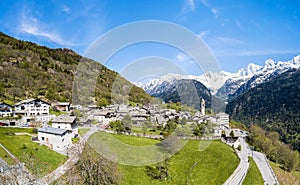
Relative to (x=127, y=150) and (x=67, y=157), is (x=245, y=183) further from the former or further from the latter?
(x=67, y=157)

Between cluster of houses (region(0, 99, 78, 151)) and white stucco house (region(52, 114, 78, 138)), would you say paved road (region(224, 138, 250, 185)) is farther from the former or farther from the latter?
white stucco house (region(52, 114, 78, 138))

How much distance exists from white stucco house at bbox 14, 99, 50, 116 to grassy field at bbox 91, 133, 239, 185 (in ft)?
75.2

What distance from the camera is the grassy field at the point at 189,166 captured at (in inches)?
990

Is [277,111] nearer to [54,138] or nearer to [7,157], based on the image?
[54,138]

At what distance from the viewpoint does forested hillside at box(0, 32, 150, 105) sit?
213 feet

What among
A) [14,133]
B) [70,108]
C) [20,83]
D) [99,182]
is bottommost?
[99,182]

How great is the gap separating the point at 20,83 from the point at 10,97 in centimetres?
1106

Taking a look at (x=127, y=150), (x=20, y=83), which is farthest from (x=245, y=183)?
(x=20, y=83)

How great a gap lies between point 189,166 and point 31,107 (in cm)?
3746

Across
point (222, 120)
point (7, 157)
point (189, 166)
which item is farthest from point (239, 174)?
point (222, 120)

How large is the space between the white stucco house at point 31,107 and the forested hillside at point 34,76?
844cm

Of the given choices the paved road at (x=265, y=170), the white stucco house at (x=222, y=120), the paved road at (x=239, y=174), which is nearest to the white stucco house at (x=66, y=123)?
the paved road at (x=239, y=174)

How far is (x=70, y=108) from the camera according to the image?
A: 6153 cm

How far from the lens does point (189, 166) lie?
30.5 m
